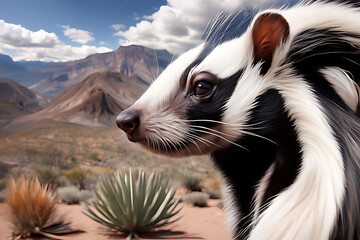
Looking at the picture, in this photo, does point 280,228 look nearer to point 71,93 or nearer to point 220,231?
point 220,231

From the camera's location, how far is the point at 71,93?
70.7 meters

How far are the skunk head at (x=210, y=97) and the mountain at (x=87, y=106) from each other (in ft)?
145

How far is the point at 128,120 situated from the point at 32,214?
4445mm

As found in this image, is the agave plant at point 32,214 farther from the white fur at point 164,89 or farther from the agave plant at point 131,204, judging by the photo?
the white fur at point 164,89

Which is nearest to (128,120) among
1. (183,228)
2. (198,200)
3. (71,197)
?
(183,228)

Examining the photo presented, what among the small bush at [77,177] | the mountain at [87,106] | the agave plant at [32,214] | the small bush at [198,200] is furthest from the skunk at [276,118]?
the mountain at [87,106]

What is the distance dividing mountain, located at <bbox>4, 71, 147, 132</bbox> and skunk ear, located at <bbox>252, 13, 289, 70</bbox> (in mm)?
44781

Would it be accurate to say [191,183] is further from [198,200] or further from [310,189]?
[310,189]

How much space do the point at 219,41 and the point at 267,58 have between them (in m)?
0.46

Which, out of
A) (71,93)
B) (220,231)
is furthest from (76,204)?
(71,93)

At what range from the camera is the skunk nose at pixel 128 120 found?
1.74 metres

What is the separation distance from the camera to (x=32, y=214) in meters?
5.24

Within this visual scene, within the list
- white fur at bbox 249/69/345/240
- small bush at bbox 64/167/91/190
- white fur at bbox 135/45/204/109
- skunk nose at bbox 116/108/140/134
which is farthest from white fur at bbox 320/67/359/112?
small bush at bbox 64/167/91/190

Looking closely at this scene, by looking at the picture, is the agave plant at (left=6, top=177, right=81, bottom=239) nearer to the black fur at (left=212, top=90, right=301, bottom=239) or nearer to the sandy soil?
the sandy soil
